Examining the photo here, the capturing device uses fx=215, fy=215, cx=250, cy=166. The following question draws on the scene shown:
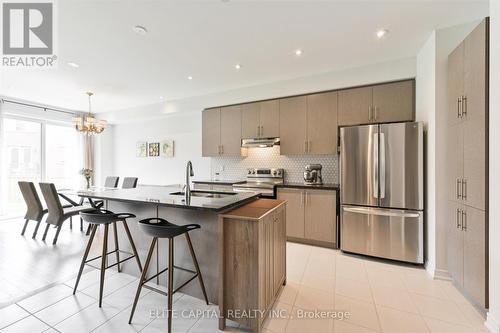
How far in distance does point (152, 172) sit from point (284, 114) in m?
4.08

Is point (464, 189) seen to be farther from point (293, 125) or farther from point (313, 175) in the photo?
point (293, 125)

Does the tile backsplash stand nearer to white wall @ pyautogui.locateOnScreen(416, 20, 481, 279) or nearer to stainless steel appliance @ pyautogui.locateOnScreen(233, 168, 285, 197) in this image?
stainless steel appliance @ pyautogui.locateOnScreen(233, 168, 285, 197)

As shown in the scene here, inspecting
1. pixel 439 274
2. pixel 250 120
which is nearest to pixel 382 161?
pixel 439 274

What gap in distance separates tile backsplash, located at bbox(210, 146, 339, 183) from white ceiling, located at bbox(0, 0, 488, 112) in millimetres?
1439

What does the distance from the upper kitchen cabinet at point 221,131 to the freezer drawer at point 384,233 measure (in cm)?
240

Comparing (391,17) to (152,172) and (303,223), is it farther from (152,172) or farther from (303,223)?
(152,172)

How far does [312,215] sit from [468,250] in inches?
69.8

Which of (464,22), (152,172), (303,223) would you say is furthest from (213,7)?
(152,172)

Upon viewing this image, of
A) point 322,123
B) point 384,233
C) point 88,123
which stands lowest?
point 384,233

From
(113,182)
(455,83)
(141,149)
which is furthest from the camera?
(141,149)

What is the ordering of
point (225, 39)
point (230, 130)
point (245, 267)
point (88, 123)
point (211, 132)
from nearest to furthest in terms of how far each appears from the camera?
point (245, 267)
point (225, 39)
point (88, 123)
point (230, 130)
point (211, 132)

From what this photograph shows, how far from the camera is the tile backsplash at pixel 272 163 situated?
3848 mm

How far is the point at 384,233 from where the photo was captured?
284 centimetres

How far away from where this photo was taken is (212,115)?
4672mm
